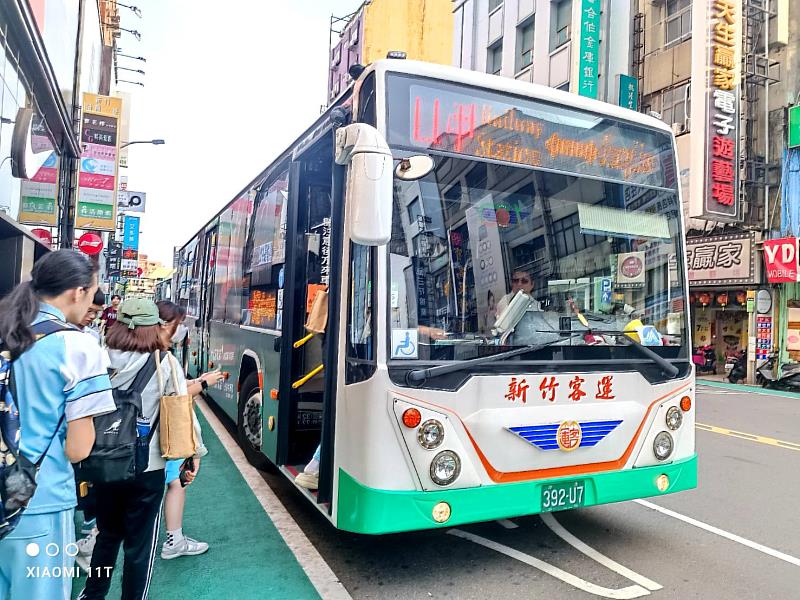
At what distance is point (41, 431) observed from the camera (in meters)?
2.08

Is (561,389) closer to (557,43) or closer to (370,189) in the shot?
(370,189)

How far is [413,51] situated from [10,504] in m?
16.0

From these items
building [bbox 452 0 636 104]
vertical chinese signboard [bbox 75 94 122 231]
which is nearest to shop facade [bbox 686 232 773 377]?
building [bbox 452 0 636 104]

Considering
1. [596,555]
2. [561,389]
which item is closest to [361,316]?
[561,389]

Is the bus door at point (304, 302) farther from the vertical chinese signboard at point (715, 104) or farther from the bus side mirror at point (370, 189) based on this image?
the vertical chinese signboard at point (715, 104)

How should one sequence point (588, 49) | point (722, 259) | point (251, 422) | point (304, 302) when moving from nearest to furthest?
point (304, 302) → point (251, 422) → point (722, 259) → point (588, 49)

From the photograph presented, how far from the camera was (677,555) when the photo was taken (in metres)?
4.32

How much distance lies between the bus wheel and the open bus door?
3.11 feet

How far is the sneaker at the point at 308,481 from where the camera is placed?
416 cm

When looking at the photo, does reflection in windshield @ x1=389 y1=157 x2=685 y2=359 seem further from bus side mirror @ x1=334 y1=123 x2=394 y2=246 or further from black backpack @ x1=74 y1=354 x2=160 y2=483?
black backpack @ x1=74 y1=354 x2=160 y2=483

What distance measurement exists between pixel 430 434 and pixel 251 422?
3.17 metres

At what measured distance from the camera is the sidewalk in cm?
357

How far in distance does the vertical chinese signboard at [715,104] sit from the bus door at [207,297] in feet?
46.5

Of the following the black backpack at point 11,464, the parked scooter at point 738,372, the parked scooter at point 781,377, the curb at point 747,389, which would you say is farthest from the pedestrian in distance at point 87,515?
the parked scooter at point 738,372
